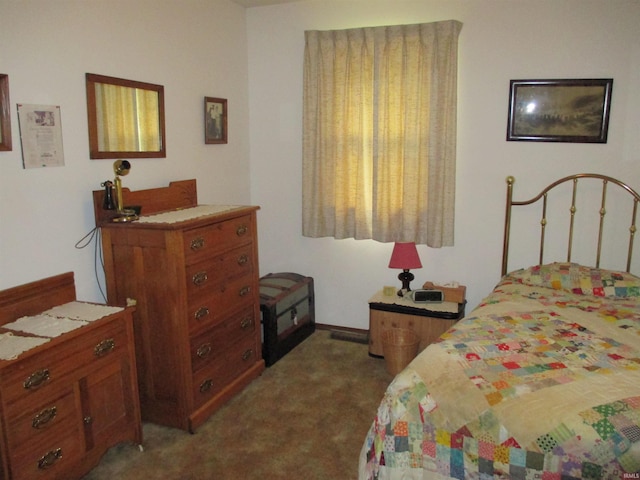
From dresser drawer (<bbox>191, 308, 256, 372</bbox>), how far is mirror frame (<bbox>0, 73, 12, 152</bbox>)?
52.7 inches

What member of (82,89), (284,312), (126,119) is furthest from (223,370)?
(82,89)

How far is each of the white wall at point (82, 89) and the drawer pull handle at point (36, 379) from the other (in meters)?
0.56

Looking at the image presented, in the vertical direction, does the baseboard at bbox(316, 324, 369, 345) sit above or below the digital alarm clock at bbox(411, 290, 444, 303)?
below

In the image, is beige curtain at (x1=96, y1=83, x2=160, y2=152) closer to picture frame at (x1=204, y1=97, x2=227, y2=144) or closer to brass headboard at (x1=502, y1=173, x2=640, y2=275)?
picture frame at (x1=204, y1=97, x2=227, y2=144)

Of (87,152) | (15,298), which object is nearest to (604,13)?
(87,152)

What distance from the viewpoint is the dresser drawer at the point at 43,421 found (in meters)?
1.95

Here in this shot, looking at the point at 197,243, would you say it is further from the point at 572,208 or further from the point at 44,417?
the point at 572,208

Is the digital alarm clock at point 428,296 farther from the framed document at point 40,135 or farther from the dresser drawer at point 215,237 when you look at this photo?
the framed document at point 40,135

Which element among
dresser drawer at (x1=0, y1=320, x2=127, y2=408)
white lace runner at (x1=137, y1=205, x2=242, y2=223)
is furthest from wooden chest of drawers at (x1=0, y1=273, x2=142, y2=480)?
white lace runner at (x1=137, y1=205, x2=242, y2=223)

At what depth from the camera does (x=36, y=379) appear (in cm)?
202

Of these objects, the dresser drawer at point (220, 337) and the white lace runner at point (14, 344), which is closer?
the white lace runner at point (14, 344)

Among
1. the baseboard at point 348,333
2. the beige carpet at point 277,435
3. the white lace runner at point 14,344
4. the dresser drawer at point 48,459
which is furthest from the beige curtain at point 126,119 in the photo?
the baseboard at point 348,333

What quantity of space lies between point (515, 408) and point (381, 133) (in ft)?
8.05

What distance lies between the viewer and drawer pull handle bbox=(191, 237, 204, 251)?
2.78 metres
